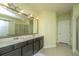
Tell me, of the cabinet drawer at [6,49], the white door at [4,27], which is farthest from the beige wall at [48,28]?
the cabinet drawer at [6,49]

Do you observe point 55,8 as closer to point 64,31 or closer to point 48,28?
point 48,28

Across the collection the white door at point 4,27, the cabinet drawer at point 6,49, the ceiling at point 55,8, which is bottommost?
the cabinet drawer at point 6,49

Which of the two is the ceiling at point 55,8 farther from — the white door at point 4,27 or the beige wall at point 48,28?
the white door at point 4,27

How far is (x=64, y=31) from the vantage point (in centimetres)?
607

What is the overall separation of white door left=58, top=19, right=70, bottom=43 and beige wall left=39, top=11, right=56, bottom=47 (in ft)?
0.99

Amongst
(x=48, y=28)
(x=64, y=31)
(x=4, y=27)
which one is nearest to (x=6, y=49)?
(x=4, y=27)

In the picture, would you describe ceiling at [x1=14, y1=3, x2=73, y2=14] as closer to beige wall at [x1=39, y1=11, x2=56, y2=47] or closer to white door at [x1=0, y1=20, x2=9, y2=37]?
beige wall at [x1=39, y1=11, x2=56, y2=47]

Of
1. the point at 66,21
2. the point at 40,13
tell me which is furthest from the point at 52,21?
the point at 40,13

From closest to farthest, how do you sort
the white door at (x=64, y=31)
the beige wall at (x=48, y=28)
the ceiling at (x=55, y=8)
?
the ceiling at (x=55, y=8) < the beige wall at (x=48, y=28) < the white door at (x=64, y=31)

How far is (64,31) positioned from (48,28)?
88 cm

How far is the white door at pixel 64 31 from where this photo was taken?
5596 millimetres

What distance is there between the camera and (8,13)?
10.7ft

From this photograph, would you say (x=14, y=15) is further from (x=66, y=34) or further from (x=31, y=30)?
(x=66, y=34)

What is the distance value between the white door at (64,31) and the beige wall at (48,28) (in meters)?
0.30
